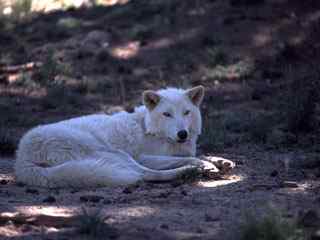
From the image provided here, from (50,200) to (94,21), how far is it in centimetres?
1611

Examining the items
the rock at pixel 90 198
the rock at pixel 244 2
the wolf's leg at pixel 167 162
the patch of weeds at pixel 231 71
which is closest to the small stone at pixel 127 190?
the rock at pixel 90 198

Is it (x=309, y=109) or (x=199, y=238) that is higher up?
(x=309, y=109)

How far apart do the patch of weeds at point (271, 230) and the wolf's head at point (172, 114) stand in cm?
297

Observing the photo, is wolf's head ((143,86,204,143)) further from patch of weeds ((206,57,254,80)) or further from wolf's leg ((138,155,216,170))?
patch of weeds ((206,57,254,80))

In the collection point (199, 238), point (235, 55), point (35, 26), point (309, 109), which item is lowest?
Answer: point (199, 238)

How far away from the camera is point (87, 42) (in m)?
20.0

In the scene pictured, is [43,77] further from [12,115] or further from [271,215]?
[271,215]

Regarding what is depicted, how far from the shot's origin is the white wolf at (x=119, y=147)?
7742 millimetres

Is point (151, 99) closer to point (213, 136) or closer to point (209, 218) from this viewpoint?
point (213, 136)

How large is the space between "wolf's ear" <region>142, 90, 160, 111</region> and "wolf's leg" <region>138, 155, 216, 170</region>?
0.59 metres

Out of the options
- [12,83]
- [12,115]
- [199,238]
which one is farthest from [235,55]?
[199,238]

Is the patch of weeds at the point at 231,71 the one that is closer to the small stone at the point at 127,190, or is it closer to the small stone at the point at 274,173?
the small stone at the point at 274,173

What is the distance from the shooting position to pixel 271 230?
5320mm

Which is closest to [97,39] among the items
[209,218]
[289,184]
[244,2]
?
[244,2]
